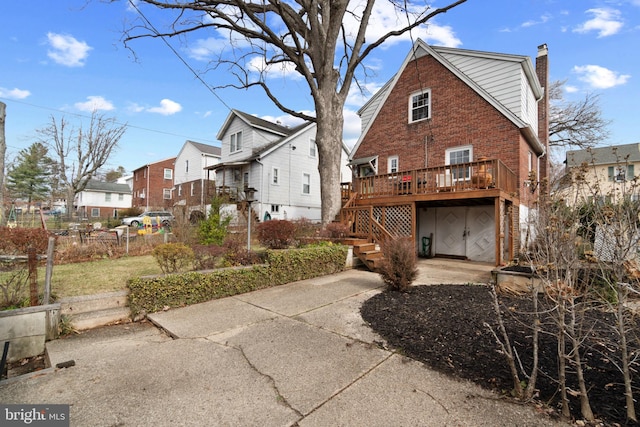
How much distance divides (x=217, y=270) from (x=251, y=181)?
16.6m

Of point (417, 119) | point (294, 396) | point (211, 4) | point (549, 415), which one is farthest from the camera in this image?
point (417, 119)

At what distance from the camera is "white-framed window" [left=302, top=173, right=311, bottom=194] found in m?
23.5

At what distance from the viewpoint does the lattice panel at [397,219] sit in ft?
33.2

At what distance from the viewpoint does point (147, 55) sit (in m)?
10.7

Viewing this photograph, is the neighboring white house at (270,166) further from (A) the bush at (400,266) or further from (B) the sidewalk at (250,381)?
(B) the sidewalk at (250,381)

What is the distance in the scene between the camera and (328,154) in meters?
10.5

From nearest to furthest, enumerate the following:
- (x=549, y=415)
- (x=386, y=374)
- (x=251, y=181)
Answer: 1. (x=549, y=415)
2. (x=386, y=374)
3. (x=251, y=181)

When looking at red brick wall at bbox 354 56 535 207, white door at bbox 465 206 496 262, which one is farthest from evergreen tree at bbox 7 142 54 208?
white door at bbox 465 206 496 262

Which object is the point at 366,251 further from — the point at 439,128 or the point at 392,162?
the point at 439,128

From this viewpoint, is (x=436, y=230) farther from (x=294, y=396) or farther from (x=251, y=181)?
(x=251, y=181)

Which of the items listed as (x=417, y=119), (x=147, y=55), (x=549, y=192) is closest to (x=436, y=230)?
(x=417, y=119)

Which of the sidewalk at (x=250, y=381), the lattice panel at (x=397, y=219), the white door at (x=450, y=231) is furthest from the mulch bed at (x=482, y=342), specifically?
the white door at (x=450, y=231)

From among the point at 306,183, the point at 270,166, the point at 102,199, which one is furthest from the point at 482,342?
the point at 102,199

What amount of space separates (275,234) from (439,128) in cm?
914
